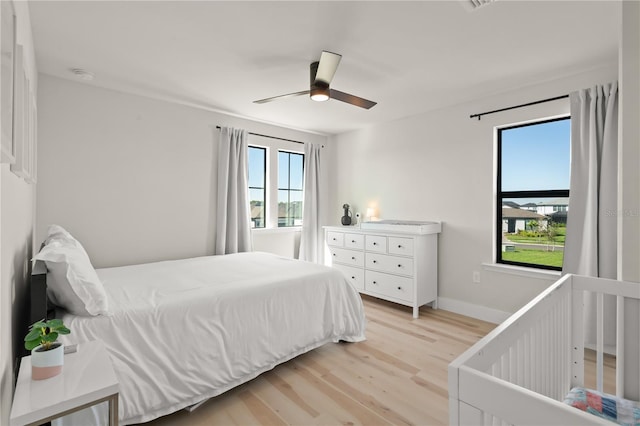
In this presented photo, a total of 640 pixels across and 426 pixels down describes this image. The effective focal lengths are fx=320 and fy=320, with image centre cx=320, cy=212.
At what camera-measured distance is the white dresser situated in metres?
3.65

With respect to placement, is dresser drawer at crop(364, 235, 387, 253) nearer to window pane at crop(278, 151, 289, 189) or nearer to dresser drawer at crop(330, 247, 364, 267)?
dresser drawer at crop(330, 247, 364, 267)

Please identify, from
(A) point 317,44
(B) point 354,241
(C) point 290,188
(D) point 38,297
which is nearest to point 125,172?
(D) point 38,297

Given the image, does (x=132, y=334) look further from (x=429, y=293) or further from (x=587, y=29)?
(x=587, y=29)

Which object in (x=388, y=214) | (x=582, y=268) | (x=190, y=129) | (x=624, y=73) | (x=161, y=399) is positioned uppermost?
(x=190, y=129)

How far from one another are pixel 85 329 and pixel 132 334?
22cm

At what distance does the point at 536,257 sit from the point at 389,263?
1518 millimetres

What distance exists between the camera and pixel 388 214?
451 centimetres

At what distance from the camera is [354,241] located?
14.1 feet

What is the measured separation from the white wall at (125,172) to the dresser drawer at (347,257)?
171 cm

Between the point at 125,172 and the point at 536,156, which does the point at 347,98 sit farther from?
the point at 125,172

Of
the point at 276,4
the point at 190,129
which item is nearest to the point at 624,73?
the point at 276,4

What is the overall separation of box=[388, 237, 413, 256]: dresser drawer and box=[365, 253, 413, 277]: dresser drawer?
7 centimetres

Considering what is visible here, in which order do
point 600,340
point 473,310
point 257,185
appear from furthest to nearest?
point 257,185 < point 473,310 < point 600,340

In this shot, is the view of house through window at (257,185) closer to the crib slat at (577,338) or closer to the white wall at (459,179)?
the white wall at (459,179)
